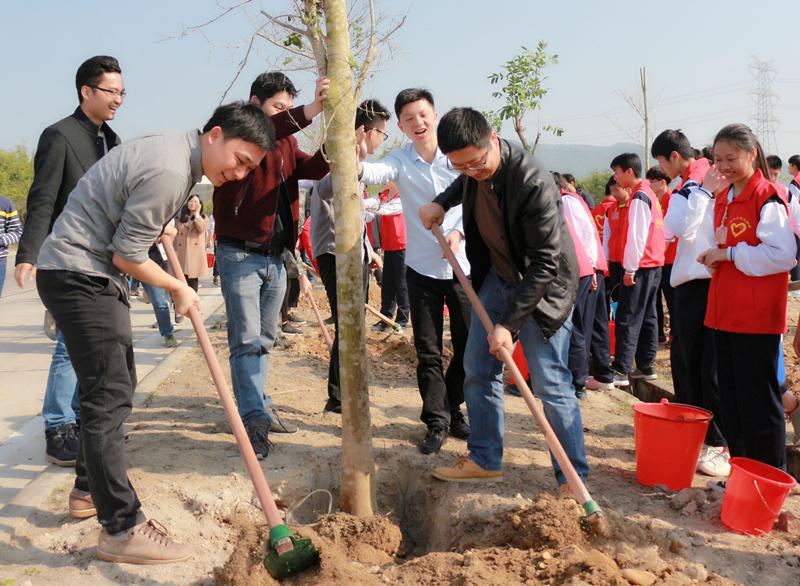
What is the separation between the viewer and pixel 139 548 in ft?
9.69

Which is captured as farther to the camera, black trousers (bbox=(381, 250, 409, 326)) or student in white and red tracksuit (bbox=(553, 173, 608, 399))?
black trousers (bbox=(381, 250, 409, 326))

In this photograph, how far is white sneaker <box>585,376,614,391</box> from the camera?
20.7 ft

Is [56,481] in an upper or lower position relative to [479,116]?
lower

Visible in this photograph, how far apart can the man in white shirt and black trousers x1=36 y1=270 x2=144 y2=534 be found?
6.03 feet

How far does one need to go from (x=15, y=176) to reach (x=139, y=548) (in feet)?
167

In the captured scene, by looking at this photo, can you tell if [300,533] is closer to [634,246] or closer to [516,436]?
[516,436]

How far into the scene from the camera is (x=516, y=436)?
4703mm

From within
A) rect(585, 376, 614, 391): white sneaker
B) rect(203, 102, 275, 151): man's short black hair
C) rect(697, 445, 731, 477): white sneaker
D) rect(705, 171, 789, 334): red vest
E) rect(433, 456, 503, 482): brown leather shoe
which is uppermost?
rect(203, 102, 275, 151): man's short black hair

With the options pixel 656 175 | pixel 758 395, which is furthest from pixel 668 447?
pixel 656 175

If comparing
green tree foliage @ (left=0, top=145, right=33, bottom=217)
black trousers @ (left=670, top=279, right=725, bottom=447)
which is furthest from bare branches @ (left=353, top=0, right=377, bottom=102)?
green tree foliage @ (left=0, top=145, right=33, bottom=217)

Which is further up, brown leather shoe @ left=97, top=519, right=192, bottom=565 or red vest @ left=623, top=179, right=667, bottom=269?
red vest @ left=623, top=179, right=667, bottom=269

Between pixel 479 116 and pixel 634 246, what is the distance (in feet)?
12.8

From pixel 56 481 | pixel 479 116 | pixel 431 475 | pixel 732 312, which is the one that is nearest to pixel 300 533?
pixel 431 475

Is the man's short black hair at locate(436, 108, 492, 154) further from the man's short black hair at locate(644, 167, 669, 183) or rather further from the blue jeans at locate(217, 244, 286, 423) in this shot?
the man's short black hair at locate(644, 167, 669, 183)
